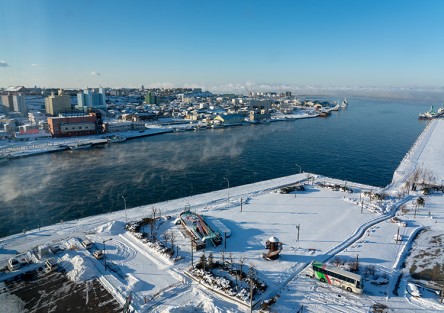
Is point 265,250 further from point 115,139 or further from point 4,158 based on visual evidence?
point 115,139

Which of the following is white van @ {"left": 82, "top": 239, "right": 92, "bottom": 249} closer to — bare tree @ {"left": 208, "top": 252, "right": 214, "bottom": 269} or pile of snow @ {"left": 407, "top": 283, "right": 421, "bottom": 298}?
bare tree @ {"left": 208, "top": 252, "right": 214, "bottom": 269}

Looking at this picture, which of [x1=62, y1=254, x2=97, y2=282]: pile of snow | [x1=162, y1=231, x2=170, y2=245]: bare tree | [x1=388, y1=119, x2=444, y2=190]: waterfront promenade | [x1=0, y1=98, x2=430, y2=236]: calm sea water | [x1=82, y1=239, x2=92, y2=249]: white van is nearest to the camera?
[x1=62, y1=254, x2=97, y2=282]: pile of snow

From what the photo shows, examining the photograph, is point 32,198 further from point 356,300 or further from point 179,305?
point 356,300

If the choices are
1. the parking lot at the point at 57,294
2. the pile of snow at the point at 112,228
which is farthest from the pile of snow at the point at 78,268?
the pile of snow at the point at 112,228

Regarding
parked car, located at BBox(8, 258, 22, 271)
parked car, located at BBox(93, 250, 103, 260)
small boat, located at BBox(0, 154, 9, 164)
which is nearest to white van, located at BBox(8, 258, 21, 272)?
parked car, located at BBox(8, 258, 22, 271)

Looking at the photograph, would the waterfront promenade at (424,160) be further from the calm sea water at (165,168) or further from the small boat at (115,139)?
the small boat at (115,139)
